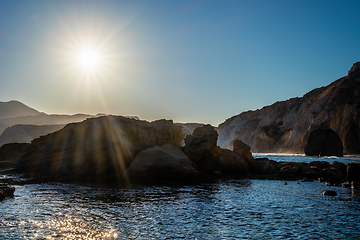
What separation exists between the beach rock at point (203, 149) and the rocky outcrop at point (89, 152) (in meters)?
6.73

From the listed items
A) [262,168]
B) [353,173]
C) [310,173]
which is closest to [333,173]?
[310,173]

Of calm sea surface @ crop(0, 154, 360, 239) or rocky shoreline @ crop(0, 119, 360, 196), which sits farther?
rocky shoreline @ crop(0, 119, 360, 196)

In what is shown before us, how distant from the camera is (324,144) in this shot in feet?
279

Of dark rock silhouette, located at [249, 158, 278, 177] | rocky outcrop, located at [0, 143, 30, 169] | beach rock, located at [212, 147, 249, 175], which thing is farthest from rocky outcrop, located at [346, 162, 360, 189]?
rocky outcrop, located at [0, 143, 30, 169]

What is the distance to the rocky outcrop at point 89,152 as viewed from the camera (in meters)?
32.2

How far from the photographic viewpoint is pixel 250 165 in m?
40.4

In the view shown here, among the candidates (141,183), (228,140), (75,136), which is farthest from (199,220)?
(228,140)

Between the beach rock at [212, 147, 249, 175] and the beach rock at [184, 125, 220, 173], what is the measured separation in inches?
27.2

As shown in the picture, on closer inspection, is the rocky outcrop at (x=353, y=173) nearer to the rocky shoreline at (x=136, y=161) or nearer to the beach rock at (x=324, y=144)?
the rocky shoreline at (x=136, y=161)

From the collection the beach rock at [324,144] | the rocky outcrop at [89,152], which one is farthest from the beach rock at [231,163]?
the beach rock at [324,144]

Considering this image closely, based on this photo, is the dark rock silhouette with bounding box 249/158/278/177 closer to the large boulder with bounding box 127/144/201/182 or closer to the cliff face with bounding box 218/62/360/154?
the large boulder with bounding box 127/144/201/182

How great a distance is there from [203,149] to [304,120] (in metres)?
98.4

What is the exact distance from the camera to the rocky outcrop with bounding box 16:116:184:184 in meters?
32.2

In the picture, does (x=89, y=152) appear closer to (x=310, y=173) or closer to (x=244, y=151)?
(x=244, y=151)
